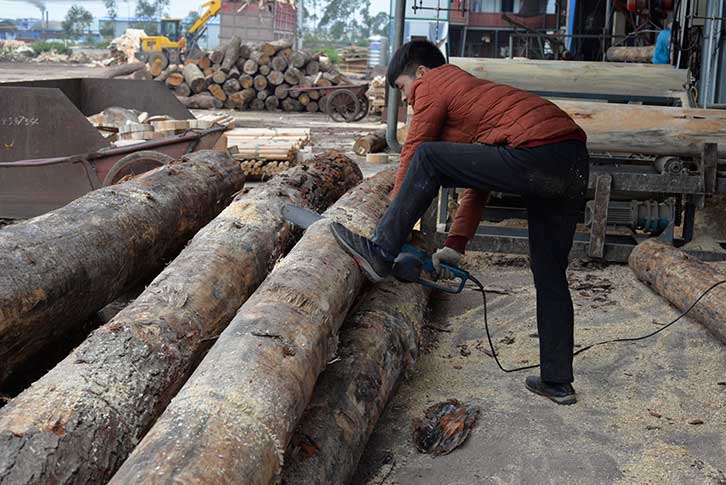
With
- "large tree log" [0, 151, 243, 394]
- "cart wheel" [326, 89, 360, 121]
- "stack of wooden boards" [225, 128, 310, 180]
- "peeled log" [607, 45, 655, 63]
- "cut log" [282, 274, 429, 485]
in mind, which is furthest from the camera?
"cart wheel" [326, 89, 360, 121]

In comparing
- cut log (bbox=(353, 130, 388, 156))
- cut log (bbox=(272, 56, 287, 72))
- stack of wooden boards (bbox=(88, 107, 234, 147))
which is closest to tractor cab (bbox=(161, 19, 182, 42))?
cut log (bbox=(272, 56, 287, 72))

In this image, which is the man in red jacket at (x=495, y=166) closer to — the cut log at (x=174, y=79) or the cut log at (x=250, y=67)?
the cut log at (x=250, y=67)

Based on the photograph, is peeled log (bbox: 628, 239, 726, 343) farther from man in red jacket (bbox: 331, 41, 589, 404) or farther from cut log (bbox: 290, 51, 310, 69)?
cut log (bbox: 290, 51, 310, 69)

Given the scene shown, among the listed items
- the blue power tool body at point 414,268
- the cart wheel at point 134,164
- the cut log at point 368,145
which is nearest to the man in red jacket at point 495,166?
the blue power tool body at point 414,268

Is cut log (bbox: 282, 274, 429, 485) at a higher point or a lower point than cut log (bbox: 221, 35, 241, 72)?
lower

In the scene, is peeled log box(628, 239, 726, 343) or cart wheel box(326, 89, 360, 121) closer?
peeled log box(628, 239, 726, 343)

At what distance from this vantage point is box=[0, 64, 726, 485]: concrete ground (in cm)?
357

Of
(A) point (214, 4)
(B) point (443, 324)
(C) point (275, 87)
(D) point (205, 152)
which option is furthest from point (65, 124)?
(A) point (214, 4)

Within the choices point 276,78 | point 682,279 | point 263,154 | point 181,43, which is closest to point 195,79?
point 276,78

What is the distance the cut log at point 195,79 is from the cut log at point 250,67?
3.73 feet

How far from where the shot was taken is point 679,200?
6816mm

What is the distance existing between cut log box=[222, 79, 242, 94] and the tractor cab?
13810 mm

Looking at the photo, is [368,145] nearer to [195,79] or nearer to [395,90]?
[395,90]

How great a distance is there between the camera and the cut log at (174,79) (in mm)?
22173
